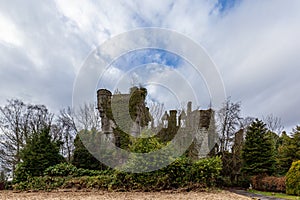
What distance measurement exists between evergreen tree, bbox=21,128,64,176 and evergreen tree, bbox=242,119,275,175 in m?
9.62

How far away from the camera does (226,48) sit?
10258 mm

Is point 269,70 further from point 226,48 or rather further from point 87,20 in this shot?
point 87,20

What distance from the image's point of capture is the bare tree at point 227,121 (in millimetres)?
15543

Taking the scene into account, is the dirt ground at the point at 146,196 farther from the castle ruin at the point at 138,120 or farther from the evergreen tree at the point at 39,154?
the castle ruin at the point at 138,120

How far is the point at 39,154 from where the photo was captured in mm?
12516

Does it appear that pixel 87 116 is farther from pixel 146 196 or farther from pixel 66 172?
pixel 146 196

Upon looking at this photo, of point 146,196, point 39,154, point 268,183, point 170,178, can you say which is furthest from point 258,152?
point 39,154

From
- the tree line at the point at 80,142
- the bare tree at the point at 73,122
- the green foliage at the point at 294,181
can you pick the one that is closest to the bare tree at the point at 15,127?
the tree line at the point at 80,142

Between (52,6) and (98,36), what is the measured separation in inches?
107

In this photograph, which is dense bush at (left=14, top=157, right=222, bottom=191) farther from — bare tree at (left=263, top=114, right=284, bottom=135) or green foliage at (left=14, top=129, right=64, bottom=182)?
bare tree at (left=263, top=114, right=284, bottom=135)

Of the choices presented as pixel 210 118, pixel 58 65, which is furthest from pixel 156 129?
pixel 58 65

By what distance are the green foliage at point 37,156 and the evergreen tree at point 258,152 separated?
379 inches

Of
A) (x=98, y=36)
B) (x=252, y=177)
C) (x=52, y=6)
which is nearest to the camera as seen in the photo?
(x=52, y=6)

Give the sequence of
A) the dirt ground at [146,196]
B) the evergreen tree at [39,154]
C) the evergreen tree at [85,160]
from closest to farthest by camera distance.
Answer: the dirt ground at [146,196], the evergreen tree at [39,154], the evergreen tree at [85,160]
